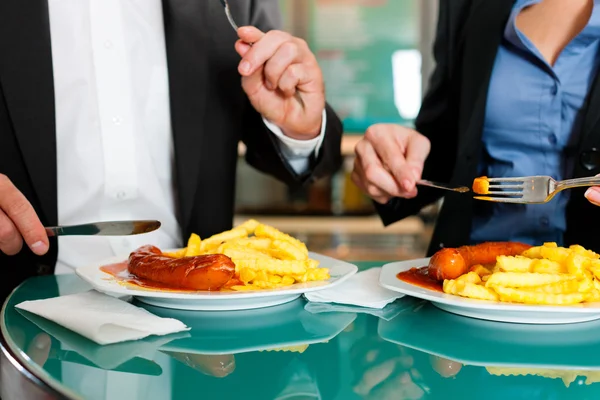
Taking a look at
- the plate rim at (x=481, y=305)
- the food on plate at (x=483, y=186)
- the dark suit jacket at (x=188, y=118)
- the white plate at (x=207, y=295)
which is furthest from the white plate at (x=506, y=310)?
the dark suit jacket at (x=188, y=118)

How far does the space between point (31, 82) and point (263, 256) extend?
0.83 metres

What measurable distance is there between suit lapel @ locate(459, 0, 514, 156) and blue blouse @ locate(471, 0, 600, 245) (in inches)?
1.2

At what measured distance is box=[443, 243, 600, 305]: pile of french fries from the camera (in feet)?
3.15

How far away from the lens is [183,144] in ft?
5.69

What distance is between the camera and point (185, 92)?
175 cm

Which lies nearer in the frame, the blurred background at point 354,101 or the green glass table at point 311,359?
the green glass table at point 311,359

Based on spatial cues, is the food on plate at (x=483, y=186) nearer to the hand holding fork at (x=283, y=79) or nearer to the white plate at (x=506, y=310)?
the white plate at (x=506, y=310)

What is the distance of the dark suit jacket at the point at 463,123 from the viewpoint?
5.18 feet

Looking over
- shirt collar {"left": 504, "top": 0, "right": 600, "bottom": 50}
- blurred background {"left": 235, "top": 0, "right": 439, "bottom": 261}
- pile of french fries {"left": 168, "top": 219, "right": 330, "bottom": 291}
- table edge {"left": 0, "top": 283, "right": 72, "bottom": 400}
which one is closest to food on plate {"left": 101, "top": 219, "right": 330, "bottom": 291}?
pile of french fries {"left": 168, "top": 219, "right": 330, "bottom": 291}

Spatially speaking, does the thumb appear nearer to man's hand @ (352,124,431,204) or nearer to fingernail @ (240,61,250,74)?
man's hand @ (352,124,431,204)

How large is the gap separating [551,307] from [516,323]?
0.28ft

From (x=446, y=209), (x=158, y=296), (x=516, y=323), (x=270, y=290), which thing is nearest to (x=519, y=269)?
(x=516, y=323)

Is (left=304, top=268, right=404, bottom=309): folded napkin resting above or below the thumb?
below

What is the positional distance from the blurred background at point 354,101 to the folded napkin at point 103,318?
3547 millimetres
